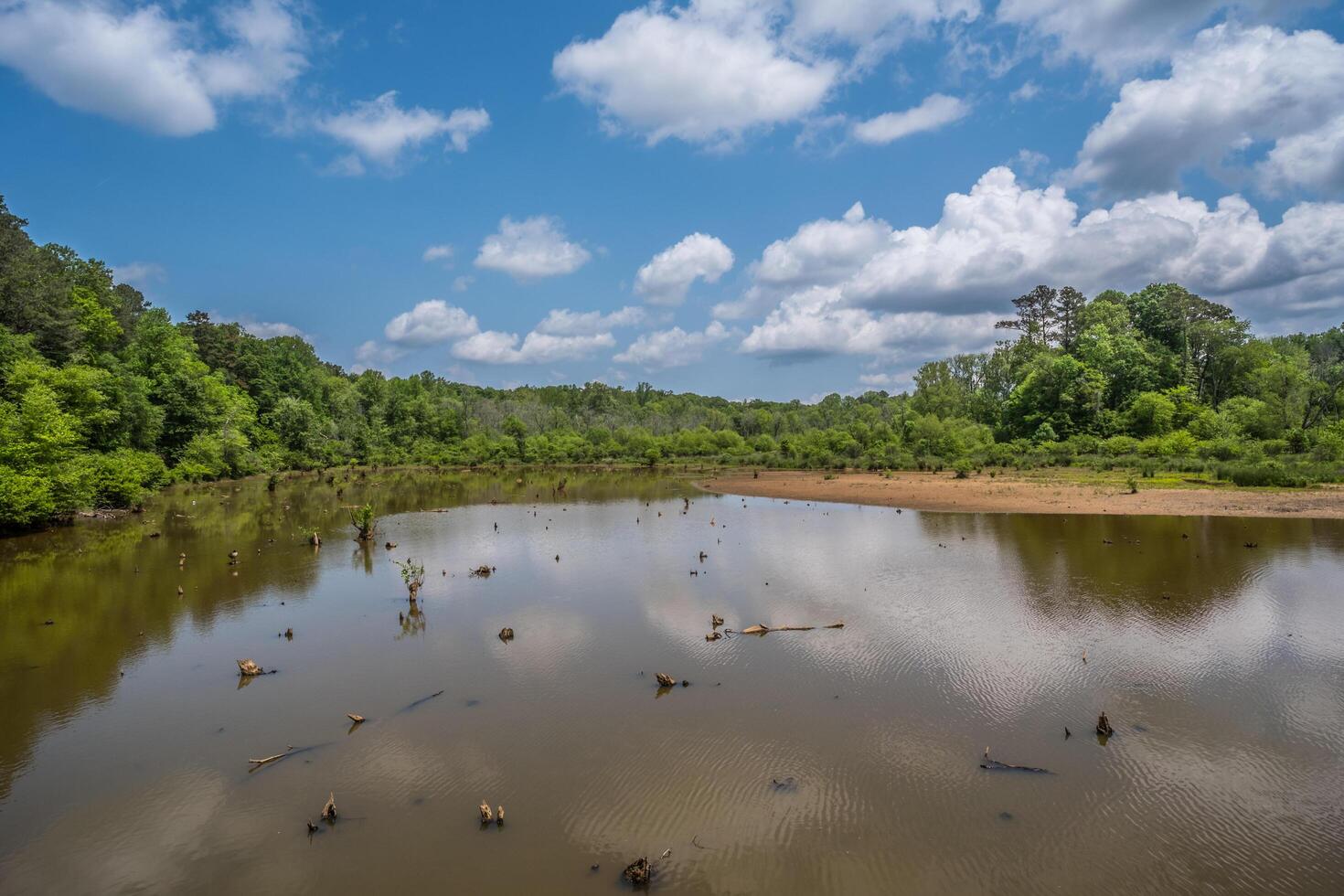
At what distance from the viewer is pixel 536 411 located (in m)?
110

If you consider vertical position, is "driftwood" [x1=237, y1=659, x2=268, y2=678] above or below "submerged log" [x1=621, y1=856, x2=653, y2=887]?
above

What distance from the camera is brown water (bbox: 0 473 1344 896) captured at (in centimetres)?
796

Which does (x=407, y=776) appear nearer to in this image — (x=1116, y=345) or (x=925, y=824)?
(x=925, y=824)

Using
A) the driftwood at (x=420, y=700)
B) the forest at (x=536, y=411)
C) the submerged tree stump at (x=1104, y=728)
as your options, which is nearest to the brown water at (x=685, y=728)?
the driftwood at (x=420, y=700)

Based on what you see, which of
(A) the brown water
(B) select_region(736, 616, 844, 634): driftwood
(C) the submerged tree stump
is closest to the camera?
(A) the brown water

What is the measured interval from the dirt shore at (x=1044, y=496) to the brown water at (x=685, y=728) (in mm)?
12955

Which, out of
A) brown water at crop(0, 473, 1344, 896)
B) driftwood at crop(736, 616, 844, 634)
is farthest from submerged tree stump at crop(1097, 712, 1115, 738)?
driftwood at crop(736, 616, 844, 634)

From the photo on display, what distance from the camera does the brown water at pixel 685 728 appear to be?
7957mm

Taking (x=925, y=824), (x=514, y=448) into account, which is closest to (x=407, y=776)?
(x=925, y=824)

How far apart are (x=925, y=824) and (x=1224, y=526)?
29798 millimetres

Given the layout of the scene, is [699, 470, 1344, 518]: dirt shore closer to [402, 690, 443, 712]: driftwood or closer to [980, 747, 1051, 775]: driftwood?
[980, 747, 1051, 775]: driftwood

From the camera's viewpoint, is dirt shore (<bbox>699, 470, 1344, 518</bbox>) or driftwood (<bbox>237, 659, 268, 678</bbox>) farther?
Answer: dirt shore (<bbox>699, 470, 1344, 518</bbox>)

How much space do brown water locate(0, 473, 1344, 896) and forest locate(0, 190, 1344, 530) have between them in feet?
58.5

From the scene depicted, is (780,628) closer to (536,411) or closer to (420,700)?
(420,700)
